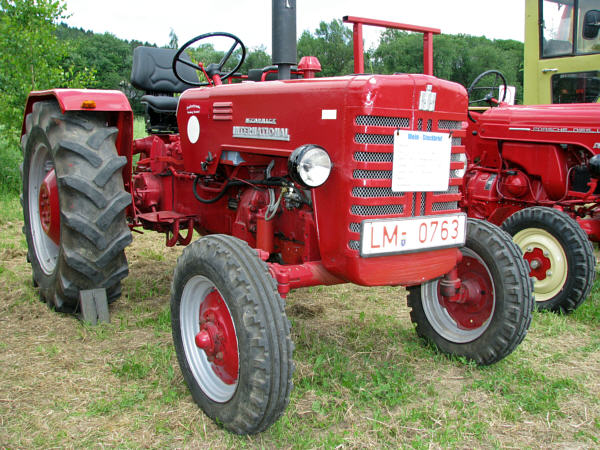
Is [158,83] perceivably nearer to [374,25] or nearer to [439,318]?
[374,25]

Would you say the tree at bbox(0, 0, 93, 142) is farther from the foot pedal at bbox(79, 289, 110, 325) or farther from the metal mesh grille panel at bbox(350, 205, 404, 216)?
the metal mesh grille panel at bbox(350, 205, 404, 216)

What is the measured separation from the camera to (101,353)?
3.06 metres

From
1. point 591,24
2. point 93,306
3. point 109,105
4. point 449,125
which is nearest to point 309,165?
point 449,125

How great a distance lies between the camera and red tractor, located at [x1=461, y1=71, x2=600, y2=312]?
12.8ft

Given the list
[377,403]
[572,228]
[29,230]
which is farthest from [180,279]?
[572,228]

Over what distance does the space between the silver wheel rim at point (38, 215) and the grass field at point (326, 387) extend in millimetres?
276

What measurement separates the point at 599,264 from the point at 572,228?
1722mm

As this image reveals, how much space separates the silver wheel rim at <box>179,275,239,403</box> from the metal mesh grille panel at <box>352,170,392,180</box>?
808mm

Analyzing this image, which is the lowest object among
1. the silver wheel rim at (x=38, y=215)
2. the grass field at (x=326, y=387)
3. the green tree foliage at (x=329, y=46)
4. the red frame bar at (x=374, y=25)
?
the grass field at (x=326, y=387)

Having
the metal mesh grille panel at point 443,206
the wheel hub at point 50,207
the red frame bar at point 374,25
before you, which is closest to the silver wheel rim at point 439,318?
the metal mesh grille panel at point 443,206

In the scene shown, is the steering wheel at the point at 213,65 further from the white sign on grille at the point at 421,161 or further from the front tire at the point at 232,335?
the white sign on grille at the point at 421,161

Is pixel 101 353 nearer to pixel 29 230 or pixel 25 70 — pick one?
pixel 29 230

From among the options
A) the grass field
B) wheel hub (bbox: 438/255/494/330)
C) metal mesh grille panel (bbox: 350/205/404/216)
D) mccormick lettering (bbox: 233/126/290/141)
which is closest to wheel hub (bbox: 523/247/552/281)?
the grass field

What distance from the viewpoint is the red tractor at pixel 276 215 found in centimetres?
225
